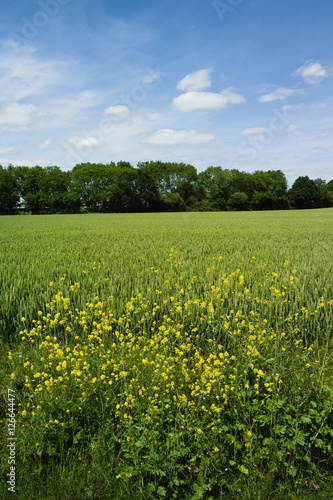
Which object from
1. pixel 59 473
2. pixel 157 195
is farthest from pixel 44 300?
pixel 157 195

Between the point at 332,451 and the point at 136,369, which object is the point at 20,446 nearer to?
the point at 136,369

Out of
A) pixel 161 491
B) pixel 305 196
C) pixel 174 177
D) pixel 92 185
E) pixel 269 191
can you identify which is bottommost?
pixel 161 491

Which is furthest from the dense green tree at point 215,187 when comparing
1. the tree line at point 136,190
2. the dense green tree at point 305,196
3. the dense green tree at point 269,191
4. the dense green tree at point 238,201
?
the dense green tree at point 305,196

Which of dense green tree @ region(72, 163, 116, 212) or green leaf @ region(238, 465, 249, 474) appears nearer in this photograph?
green leaf @ region(238, 465, 249, 474)

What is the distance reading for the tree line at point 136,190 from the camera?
268 feet

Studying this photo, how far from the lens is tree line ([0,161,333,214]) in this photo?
81812 mm

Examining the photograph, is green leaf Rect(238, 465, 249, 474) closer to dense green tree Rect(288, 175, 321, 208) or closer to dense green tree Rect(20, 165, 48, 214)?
dense green tree Rect(20, 165, 48, 214)

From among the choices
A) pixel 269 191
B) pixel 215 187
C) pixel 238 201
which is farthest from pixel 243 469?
pixel 269 191

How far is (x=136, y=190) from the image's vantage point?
84.5 meters

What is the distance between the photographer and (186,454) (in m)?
2.68

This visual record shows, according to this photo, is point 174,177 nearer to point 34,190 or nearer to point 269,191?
point 269,191

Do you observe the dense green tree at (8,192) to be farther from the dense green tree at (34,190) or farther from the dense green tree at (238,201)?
the dense green tree at (238,201)

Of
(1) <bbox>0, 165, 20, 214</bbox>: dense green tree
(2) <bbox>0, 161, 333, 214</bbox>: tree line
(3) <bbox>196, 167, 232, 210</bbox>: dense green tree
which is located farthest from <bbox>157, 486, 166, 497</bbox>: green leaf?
(3) <bbox>196, 167, 232, 210</bbox>: dense green tree

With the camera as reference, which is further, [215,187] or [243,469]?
[215,187]
